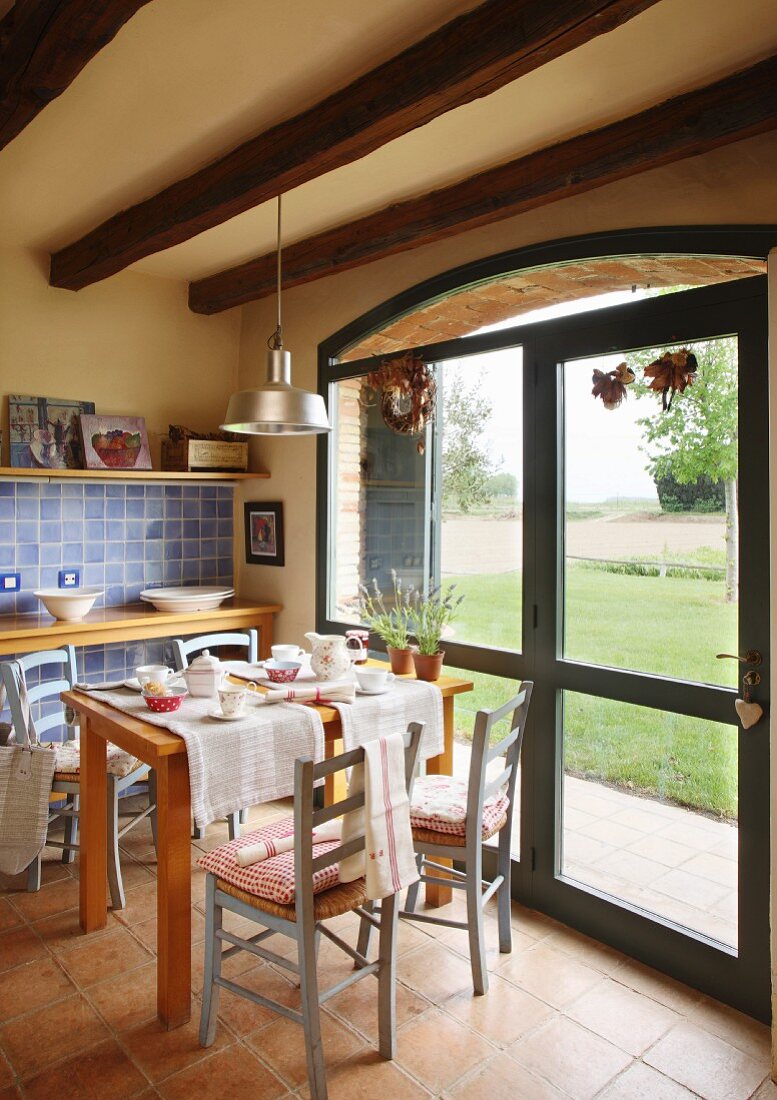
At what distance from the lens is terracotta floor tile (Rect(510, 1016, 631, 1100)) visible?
1992 millimetres

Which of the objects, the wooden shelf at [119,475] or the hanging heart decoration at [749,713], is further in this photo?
the wooden shelf at [119,475]

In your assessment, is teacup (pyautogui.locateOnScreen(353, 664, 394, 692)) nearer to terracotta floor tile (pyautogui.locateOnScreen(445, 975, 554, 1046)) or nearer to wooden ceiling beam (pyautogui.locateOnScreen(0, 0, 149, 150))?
terracotta floor tile (pyautogui.locateOnScreen(445, 975, 554, 1046))

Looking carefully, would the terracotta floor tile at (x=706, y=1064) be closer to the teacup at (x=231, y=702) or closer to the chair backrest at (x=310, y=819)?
the chair backrest at (x=310, y=819)

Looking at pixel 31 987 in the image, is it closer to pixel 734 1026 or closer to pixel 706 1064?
pixel 706 1064

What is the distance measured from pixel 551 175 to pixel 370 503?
1645mm

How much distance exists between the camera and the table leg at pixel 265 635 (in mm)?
4141

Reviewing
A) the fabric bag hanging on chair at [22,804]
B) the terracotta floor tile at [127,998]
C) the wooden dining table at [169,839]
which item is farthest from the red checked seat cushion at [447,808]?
the fabric bag hanging on chair at [22,804]

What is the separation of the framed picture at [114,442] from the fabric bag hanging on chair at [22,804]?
156 cm

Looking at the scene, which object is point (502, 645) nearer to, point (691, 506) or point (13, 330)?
point (691, 506)

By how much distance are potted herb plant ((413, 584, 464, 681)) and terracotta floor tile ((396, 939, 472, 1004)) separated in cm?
93

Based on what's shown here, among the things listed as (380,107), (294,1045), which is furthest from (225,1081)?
(380,107)

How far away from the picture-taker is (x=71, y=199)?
122 inches

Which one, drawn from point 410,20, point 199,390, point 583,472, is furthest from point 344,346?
point 410,20

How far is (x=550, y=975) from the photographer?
2459mm
